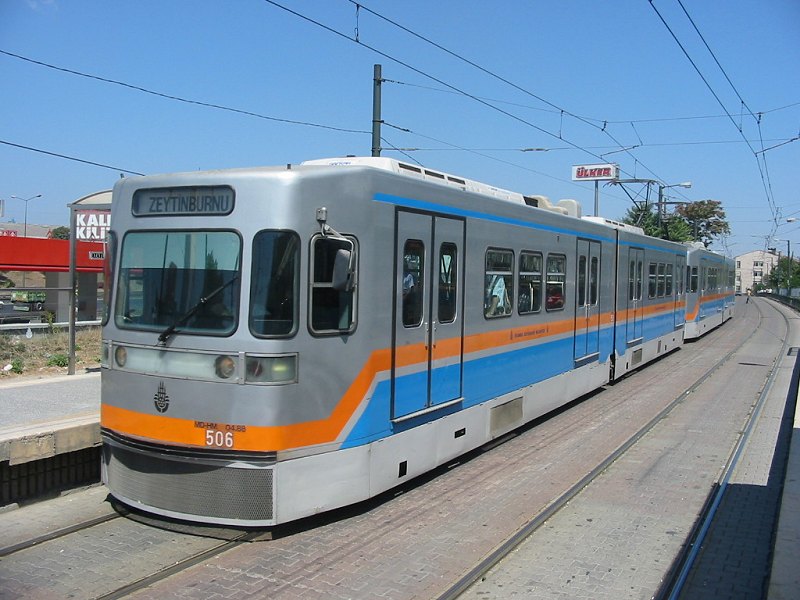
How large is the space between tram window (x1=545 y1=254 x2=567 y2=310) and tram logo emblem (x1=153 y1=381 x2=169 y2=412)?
20.3ft

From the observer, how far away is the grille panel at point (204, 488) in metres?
5.80

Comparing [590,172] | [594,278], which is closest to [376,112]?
[594,278]

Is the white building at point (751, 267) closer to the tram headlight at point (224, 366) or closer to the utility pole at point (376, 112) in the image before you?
the utility pole at point (376, 112)

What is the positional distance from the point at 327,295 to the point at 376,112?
10.2m

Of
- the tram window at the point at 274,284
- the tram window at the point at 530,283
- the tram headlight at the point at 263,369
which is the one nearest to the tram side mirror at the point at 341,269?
the tram window at the point at 274,284

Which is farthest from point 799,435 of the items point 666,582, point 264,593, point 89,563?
point 89,563

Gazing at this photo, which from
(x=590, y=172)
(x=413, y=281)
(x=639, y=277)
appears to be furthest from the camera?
(x=590, y=172)

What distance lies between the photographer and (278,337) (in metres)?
5.84

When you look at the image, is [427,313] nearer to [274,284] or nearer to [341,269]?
[341,269]

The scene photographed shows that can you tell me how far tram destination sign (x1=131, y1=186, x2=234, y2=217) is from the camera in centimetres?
605

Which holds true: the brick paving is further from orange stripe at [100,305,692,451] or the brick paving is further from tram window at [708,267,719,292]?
tram window at [708,267,719,292]

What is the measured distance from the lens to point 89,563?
18.0 feet

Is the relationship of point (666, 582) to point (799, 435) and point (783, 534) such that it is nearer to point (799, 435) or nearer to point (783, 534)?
point (783, 534)

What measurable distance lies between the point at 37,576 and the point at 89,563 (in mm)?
364
